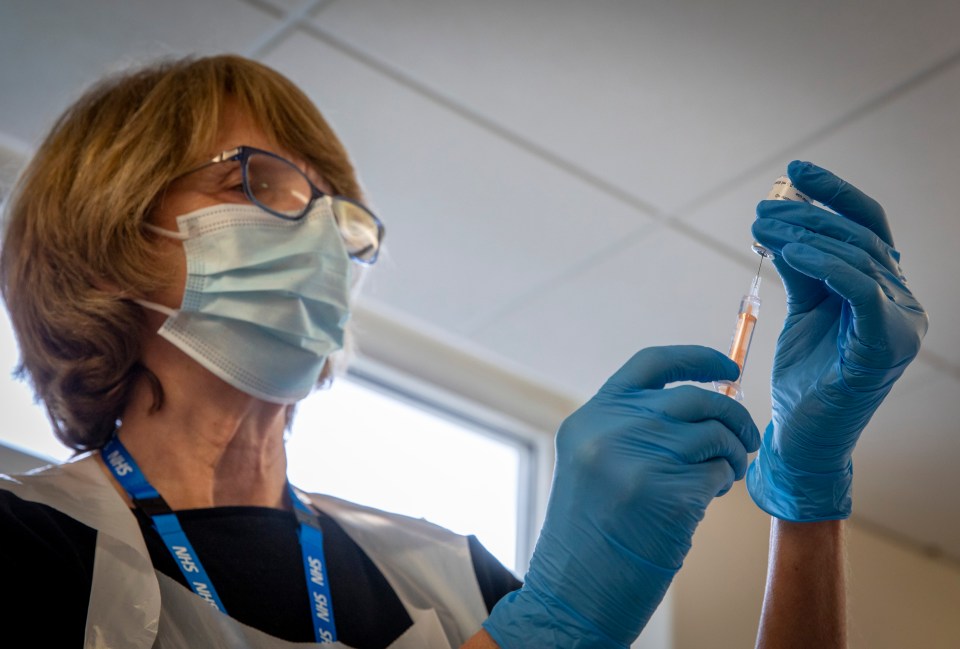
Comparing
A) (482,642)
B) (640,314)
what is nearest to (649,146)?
(640,314)

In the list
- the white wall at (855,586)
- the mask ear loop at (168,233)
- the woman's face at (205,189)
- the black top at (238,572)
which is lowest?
the black top at (238,572)

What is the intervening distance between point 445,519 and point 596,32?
1406 mm

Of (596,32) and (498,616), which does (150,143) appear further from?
(498,616)

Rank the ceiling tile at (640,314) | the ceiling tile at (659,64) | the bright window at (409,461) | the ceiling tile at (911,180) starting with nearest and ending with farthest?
the ceiling tile at (659,64), the ceiling tile at (911,180), the ceiling tile at (640,314), the bright window at (409,461)

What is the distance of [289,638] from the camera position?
114 centimetres

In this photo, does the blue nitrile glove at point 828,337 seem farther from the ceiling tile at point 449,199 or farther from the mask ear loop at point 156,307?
the ceiling tile at point 449,199

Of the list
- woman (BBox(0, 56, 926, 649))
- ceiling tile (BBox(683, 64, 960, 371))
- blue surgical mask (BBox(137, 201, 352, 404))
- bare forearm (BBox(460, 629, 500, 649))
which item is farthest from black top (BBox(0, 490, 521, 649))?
ceiling tile (BBox(683, 64, 960, 371))

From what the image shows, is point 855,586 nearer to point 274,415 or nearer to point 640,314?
point 274,415

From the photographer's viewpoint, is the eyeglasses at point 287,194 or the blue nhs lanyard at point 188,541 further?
the eyeglasses at point 287,194

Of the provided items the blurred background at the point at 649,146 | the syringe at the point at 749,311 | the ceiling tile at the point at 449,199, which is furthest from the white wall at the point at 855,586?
the ceiling tile at the point at 449,199

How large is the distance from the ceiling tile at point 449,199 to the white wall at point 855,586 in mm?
826

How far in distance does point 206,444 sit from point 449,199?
976 mm

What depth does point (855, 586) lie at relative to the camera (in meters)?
1.12

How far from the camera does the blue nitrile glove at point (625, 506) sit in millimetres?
859
